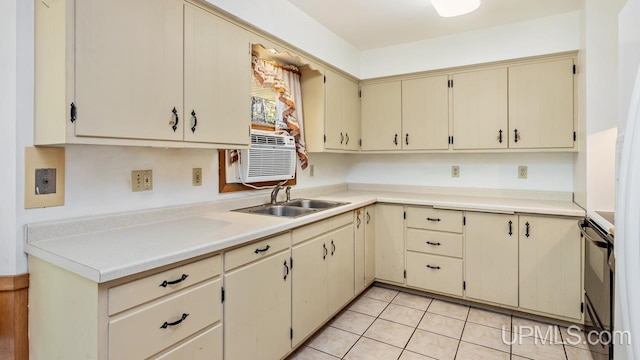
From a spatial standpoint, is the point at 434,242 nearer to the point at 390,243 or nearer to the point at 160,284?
the point at 390,243

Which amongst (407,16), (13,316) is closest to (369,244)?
(407,16)

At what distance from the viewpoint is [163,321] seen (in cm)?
127

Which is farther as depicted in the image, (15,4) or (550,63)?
(550,63)

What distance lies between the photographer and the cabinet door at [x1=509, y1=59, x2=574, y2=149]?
2670 millimetres

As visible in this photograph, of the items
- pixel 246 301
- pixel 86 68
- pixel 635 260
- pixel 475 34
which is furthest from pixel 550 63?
pixel 86 68

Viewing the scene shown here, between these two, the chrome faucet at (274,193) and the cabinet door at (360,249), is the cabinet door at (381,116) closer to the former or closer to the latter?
the cabinet door at (360,249)

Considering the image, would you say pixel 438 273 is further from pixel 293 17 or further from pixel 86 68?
pixel 86 68

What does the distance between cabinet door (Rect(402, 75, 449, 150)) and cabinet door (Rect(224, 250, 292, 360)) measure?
77.2 inches

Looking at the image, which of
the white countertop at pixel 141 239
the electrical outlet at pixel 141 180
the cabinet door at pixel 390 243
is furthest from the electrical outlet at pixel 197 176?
the cabinet door at pixel 390 243

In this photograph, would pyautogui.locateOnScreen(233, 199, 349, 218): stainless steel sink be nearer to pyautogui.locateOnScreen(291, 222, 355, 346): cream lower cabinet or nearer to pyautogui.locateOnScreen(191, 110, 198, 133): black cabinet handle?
pyautogui.locateOnScreen(291, 222, 355, 346): cream lower cabinet

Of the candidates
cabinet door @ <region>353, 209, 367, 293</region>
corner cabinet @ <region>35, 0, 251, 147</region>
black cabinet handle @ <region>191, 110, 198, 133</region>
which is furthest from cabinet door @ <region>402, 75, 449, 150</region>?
black cabinet handle @ <region>191, 110, 198, 133</region>

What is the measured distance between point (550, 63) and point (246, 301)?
117 inches

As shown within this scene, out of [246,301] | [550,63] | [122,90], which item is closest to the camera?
[122,90]

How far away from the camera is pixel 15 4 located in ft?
4.46
